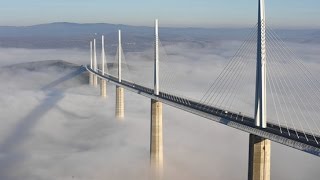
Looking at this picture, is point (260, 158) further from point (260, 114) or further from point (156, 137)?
point (156, 137)

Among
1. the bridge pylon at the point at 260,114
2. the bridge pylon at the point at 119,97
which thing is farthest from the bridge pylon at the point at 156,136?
the bridge pylon at the point at 119,97

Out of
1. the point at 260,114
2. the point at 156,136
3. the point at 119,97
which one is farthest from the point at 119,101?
the point at 260,114

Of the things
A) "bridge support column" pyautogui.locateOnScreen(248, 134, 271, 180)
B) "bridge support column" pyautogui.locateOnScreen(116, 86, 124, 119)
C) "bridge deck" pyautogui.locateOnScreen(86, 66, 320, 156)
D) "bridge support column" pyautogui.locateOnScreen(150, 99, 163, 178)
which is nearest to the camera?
"bridge deck" pyautogui.locateOnScreen(86, 66, 320, 156)

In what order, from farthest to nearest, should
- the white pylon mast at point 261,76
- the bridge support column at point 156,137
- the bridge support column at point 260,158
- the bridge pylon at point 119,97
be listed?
the bridge pylon at point 119,97, the bridge support column at point 156,137, the bridge support column at point 260,158, the white pylon mast at point 261,76

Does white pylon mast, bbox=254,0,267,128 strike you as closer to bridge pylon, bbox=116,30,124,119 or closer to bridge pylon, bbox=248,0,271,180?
bridge pylon, bbox=248,0,271,180

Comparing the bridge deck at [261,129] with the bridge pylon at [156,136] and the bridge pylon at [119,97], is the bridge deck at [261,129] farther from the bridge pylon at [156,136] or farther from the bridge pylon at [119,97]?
the bridge pylon at [119,97]

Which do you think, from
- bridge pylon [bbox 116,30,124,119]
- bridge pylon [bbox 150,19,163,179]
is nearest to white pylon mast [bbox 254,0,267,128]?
bridge pylon [bbox 150,19,163,179]

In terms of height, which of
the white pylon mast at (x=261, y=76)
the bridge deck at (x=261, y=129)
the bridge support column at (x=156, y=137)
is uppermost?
the white pylon mast at (x=261, y=76)
